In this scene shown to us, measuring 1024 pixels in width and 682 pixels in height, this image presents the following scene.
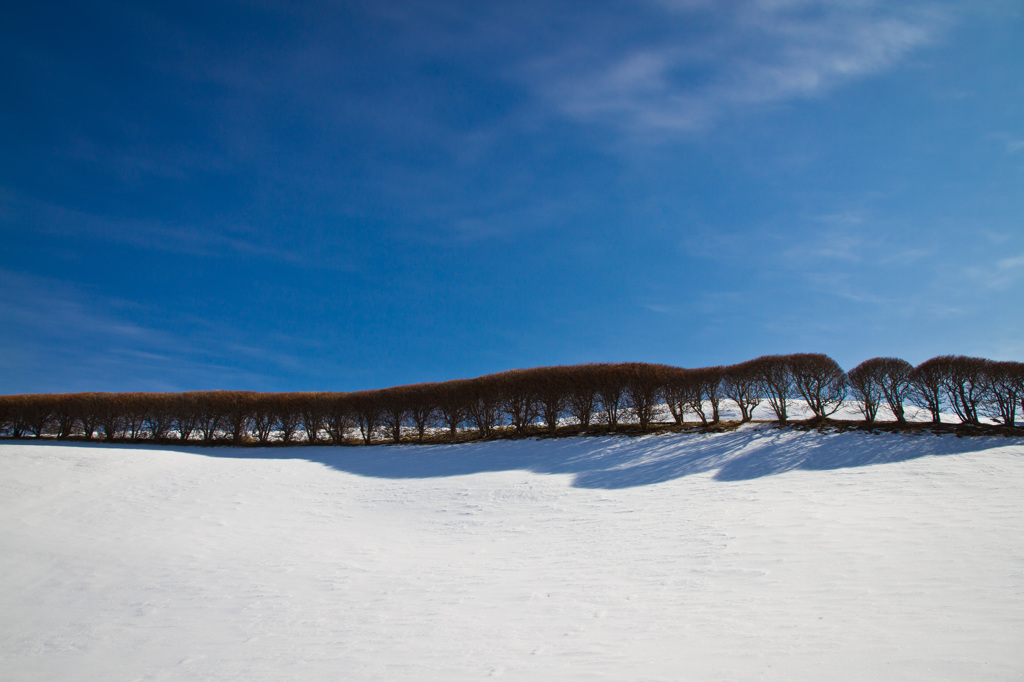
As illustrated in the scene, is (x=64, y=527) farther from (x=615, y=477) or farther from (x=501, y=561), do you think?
(x=615, y=477)

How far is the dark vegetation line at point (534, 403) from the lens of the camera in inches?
594

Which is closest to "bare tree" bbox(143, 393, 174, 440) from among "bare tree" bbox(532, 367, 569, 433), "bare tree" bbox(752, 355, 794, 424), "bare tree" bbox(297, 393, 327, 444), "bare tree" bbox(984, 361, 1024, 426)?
"bare tree" bbox(297, 393, 327, 444)

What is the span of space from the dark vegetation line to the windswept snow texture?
103 inches

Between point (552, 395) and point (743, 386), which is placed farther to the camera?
point (552, 395)

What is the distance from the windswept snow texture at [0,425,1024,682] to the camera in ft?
13.6

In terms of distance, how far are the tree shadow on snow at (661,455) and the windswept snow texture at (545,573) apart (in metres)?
0.17

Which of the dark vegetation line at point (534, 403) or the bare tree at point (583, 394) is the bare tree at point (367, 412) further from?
the bare tree at point (583, 394)

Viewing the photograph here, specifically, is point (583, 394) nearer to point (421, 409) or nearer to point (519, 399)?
point (519, 399)

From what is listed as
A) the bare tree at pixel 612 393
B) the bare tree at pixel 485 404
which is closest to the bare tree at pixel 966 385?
the bare tree at pixel 612 393

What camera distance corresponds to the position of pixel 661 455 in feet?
47.1

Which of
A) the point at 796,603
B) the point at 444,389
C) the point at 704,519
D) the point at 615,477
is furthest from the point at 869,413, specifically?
the point at 444,389

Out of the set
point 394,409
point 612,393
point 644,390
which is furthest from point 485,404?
point 644,390

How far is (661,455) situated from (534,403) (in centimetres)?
640

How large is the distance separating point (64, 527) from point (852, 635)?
12945mm
